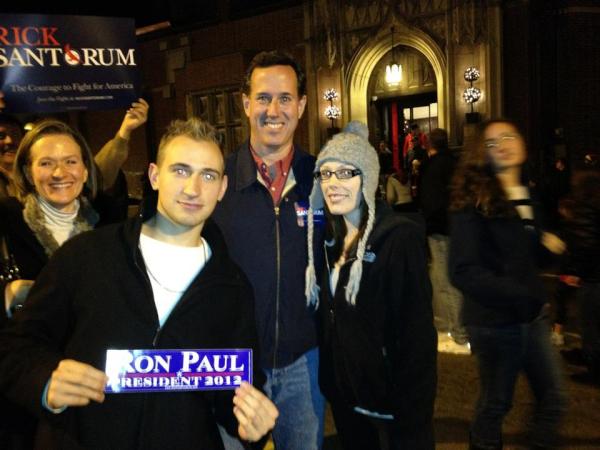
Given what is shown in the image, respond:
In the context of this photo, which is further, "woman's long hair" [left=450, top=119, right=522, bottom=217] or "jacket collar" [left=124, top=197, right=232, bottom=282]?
"woman's long hair" [left=450, top=119, right=522, bottom=217]

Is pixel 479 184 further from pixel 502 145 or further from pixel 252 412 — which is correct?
pixel 252 412

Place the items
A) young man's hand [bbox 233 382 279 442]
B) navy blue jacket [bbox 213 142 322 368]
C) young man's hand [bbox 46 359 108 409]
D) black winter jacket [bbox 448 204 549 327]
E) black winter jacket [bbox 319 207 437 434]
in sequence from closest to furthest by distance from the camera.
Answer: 1. young man's hand [bbox 46 359 108 409]
2. young man's hand [bbox 233 382 279 442]
3. black winter jacket [bbox 319 207 437 434]
4. navy blue jacket [bbox 213 142 322 368]
5. black winter jacket [bbox 448 204 549 327]

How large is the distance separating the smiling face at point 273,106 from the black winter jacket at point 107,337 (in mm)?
1011

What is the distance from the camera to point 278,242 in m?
2.66

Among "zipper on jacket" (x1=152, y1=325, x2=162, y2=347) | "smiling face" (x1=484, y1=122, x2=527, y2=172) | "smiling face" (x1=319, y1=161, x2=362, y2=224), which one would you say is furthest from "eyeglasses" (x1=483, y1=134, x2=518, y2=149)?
"zipper on jacket" (x1=152, y1=325, x2=162, y2=347)

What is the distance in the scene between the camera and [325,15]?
15.8 meters

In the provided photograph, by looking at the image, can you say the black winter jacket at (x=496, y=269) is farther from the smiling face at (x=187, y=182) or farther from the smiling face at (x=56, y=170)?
the smiling face at (x=56, y=170)

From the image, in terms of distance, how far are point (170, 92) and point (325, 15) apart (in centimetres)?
669

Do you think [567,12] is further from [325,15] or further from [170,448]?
[170,448]

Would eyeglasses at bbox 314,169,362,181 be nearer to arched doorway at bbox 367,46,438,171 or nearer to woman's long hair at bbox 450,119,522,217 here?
woman's long hair at bbox 450,119,522,217

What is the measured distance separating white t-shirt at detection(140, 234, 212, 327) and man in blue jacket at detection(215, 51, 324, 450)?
0.68m

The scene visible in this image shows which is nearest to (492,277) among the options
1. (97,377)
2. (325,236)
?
(325,236)

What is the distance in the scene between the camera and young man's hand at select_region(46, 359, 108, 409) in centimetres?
159

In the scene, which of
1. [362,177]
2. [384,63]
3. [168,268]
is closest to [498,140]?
[362,177]
